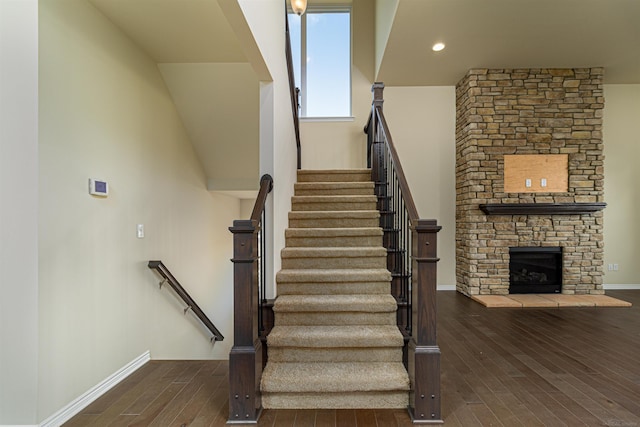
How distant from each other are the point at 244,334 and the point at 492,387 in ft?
5.61

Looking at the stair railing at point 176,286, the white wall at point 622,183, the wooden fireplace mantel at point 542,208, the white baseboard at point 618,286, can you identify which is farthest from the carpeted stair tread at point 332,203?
the white baseboard at point 618,286

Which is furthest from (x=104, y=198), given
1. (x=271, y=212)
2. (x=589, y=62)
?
(x=589, y=62)

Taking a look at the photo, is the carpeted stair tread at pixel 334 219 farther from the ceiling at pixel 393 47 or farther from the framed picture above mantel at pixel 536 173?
the framed picture above mantel at pixel 536 173

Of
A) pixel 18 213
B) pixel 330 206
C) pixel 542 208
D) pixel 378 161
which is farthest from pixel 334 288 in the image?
pixel 542 208

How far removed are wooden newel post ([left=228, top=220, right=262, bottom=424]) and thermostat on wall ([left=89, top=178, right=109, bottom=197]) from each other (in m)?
1.23

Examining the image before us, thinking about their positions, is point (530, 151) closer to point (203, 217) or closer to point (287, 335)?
point (287, 335)

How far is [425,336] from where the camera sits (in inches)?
71.8

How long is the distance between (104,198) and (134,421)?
157 centimetres

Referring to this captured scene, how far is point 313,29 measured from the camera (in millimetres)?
5309

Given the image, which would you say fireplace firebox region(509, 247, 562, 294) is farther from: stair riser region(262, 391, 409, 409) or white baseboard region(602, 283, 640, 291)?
stair riser region(262, 391, 409, 409)

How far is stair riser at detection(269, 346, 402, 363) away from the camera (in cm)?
209

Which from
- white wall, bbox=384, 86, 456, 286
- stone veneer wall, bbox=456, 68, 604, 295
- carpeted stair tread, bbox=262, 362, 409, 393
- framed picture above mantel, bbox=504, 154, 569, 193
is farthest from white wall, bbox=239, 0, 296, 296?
framed picture above mantel, bbox=504, 154, 569, 193

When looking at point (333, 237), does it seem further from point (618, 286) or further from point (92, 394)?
point (618, 286)

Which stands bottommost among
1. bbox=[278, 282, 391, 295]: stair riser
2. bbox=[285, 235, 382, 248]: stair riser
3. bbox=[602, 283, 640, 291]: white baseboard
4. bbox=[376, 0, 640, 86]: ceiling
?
bbox=[602, 283, 640, 291]: white baseboard
